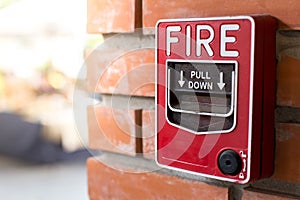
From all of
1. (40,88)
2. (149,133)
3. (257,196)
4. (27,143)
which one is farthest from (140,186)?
(27,143)

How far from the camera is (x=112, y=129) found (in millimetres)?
750

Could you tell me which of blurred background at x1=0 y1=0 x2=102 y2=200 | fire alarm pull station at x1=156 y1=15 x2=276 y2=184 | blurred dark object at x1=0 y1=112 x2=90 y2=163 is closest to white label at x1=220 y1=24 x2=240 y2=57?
fire alarm pull station at x1=156 y1=15 x2=276 y2=184

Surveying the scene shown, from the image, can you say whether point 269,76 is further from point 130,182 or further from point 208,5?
point 130,182

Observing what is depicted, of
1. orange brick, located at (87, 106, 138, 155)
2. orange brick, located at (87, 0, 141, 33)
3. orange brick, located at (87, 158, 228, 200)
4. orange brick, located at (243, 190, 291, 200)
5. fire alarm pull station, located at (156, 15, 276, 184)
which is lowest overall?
orange brick, located at (87, 158, 228, 200)

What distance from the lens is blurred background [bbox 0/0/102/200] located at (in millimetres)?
1537

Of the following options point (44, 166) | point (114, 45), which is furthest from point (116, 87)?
point (44, 166)

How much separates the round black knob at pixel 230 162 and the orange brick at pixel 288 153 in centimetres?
6

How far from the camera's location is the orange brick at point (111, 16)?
2.33 feet

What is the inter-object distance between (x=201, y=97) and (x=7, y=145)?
119cm

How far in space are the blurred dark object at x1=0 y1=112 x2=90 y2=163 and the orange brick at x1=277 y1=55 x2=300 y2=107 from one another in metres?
1.10

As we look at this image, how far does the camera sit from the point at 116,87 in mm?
740

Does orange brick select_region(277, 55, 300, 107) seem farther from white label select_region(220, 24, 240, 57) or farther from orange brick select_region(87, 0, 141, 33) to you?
orange brick select_region(87, 0, 141, 33)

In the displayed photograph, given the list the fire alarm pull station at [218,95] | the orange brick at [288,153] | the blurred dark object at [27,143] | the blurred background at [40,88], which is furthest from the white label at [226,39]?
the blurred dark object at [27,143]

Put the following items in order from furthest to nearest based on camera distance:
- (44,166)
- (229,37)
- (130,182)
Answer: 1. (44,166)
2. (130,182)
3. (229,37)
